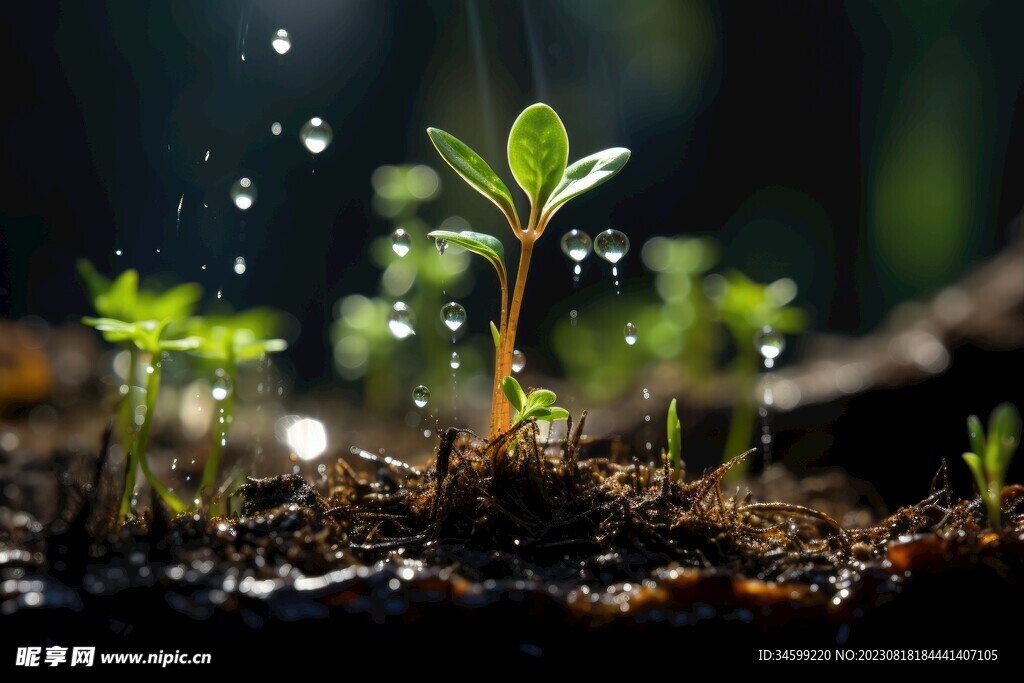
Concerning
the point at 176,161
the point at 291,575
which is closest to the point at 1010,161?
the point at 291,575

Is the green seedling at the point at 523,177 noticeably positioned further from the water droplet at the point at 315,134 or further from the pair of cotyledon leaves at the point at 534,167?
the water droplet at the point at 315,134

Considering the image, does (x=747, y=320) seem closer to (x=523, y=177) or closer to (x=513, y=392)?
(x=523, y=177)

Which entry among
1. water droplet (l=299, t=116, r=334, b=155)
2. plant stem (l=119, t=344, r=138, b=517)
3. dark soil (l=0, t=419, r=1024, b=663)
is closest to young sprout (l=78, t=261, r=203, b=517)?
plant stem (l=119, t=344, r=138, b=517)

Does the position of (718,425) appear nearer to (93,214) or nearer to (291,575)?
(291,575)

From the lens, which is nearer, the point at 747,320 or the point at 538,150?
the point at 538,150

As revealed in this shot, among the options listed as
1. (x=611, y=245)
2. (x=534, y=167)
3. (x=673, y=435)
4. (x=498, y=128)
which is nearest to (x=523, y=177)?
(x=534, y=167)

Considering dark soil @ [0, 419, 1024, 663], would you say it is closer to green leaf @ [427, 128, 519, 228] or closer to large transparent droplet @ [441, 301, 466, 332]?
large transparent droplet @ [441, 301, 466, 332]

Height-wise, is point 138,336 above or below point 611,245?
below
